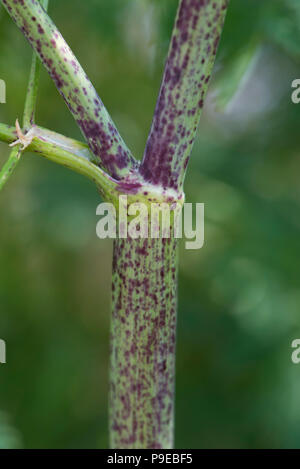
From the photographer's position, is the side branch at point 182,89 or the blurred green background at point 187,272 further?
the blurred green background at point 187,272

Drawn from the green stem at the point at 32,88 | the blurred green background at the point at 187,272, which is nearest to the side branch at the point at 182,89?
the green stem at the point at 32,88

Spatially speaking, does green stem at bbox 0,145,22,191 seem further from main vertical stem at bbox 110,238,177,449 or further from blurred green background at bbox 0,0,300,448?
blurred green background at bbox 0,0,300,448

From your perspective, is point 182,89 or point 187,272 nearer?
point 182,89

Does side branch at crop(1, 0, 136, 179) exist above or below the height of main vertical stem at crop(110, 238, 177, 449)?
above

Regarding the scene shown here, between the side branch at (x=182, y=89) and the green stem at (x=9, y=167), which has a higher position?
the side branch at (x=182, y=89)

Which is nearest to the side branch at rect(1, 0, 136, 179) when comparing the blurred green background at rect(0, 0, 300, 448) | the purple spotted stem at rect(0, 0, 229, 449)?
the purple spotted stem at rect(0, 0, 229, 449)

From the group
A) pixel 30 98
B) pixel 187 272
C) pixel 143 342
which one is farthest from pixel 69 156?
pixel 187 272

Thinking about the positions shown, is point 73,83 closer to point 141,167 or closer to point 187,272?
point 141,167

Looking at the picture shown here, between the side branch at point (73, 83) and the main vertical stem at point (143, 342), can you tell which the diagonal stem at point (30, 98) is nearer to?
the side branch at point (73, 83)
